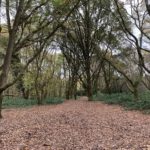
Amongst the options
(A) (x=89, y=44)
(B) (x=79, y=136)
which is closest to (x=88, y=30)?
(A) (x=89, y=44)

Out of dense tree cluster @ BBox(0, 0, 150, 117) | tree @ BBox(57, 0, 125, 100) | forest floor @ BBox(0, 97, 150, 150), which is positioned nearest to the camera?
forest floor @ BBox(0, 97, 150, 150)

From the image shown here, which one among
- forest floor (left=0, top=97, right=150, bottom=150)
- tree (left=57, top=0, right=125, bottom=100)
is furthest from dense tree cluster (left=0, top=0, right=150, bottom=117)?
forest floor (left=0, top=97, right=150, bottom=150)

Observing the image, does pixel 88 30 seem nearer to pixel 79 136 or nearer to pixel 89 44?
pixel 89 44

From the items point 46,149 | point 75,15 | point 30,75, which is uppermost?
point 75,15

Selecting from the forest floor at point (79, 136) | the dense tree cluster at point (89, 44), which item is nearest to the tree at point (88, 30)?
the dense tree cluster at point (89, 44)

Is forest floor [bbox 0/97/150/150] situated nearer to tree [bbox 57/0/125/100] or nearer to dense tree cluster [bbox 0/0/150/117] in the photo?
dense tree cluster [bbox 0/0/150/117]

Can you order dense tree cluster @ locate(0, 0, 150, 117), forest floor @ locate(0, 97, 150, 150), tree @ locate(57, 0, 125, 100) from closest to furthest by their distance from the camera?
forest floor @ locate(0, 97, 150, 150)
dense tree cluster @ locate(0, 0, 150, 117)
tree @ locate(57, 0, 125, 100)

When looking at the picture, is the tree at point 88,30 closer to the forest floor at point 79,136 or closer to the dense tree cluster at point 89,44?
the dense tree cluster at point 89,44

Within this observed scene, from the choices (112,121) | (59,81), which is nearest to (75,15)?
(112,121)

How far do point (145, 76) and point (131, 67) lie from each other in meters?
2.63

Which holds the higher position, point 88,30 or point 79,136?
point 88,30

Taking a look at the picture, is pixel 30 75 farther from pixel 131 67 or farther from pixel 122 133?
pixel 122 133

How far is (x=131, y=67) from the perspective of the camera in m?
39.3

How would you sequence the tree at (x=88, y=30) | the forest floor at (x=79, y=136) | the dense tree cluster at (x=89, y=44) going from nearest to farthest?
1. the forest floor at (x=79, y=136)
2. the dense tree cluster at (x=89, y=44)
3. the tree at (x=88, y=30)
